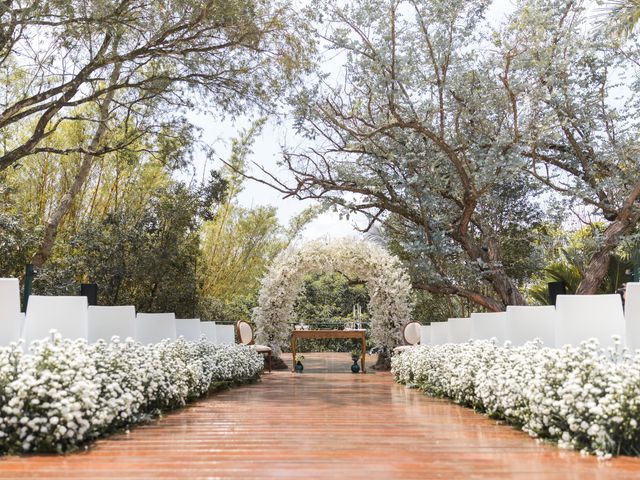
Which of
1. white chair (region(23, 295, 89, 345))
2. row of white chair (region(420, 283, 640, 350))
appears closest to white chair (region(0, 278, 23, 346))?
white chair (region(23, 295, 89, 345))

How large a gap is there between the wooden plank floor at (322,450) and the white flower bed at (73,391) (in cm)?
14

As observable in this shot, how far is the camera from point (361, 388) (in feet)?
24.5

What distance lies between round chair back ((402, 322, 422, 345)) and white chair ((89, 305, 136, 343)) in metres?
5.89

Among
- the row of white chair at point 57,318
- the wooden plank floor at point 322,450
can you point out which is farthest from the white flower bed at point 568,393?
the row of white chair at point 57,318

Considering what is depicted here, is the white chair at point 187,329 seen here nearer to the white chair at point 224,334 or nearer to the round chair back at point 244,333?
the white chair at point 224,334

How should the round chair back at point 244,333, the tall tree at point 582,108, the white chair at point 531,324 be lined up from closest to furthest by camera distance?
the white chair at point 531,324
the tall tree at point 582,108
the round chair back at point 244,333

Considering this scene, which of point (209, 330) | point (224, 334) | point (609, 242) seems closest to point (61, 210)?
point (224, 334)

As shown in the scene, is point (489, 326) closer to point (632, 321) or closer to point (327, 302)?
point (632, 321)

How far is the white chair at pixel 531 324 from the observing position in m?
5.16

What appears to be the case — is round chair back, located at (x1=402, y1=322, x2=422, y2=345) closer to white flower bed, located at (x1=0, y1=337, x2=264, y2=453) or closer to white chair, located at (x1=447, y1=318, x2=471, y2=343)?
white chair, located at (x1=447, y1=318, x2=471, y2=343)

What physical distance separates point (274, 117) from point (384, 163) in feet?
6.33

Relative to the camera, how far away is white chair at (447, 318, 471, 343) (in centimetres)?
672

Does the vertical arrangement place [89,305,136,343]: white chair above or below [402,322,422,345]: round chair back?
above

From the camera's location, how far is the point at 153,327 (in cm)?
643
